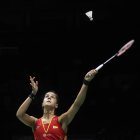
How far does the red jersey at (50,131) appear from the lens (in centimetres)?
473

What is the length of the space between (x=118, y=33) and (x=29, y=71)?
192 centimetres

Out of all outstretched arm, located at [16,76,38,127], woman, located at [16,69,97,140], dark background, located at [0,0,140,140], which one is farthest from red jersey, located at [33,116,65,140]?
dark background, located at [0,0,140,140]

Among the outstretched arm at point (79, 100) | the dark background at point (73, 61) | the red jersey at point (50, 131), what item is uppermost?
the dark background at point (73, 61)

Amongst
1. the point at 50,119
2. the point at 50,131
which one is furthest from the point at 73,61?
the point at 50,131

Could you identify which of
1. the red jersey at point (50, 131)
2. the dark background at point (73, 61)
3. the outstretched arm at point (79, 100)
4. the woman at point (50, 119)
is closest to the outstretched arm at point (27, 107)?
the woman at point (50, 119)

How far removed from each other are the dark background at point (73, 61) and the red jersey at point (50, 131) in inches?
131

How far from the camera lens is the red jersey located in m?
4.73

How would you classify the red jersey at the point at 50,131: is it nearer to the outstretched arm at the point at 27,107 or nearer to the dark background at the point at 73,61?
the outstretched arm at the point at 27,107

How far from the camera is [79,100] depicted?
183 inches

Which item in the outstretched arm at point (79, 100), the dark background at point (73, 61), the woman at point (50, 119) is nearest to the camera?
the outstretched arm at point (79, 100)

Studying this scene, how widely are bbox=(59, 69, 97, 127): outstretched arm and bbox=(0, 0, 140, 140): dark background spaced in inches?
131

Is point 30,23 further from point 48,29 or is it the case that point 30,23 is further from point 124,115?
point 124,115

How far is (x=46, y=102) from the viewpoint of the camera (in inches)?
194

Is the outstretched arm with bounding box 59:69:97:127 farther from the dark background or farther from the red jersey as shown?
the dark background
